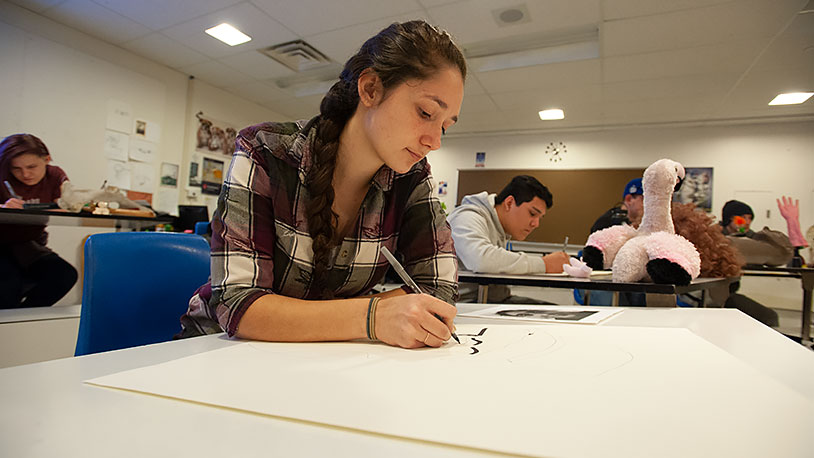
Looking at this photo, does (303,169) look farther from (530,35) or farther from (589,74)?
(589,74)

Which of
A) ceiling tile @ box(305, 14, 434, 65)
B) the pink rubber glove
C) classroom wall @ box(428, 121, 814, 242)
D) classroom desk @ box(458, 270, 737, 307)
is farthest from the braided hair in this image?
classroom wall @ box(428, 121, 814, 242)

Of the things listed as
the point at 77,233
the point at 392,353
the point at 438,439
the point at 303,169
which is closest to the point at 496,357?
the point at 392,353

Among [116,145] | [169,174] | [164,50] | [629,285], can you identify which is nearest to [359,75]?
[629,285]

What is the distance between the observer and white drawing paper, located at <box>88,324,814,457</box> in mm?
312

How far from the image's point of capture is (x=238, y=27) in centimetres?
354

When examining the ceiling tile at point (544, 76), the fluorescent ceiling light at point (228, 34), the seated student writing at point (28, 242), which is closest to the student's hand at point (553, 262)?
the ceiling tile at point (544, 76)

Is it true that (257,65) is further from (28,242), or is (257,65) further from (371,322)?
(371,322)

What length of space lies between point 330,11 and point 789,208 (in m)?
5.23

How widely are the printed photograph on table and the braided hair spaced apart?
4.39m

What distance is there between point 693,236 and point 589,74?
Answer: 2951 mm

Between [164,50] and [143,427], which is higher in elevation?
[164,50]

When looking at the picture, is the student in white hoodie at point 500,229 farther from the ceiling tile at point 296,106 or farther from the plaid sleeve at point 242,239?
the ceiling tile at point 296,106

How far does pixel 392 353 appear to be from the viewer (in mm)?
579

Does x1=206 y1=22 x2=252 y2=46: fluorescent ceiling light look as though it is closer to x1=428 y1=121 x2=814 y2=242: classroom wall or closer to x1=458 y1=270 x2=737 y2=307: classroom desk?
x1=458 y1=270 x2=737 y2=307: classroom desk
